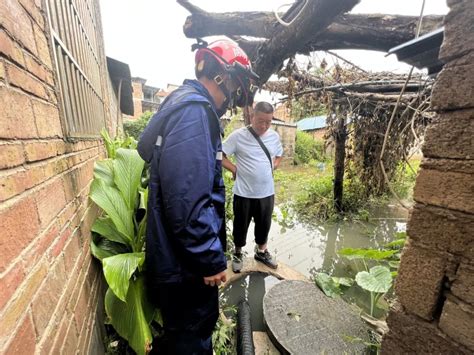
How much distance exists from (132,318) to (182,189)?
951mm

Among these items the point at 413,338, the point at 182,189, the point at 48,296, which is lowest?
the point at 413,338

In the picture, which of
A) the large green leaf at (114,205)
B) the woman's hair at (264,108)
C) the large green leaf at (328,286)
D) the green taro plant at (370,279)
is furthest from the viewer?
the woman's hair at (264,108)

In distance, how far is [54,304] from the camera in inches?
36.6

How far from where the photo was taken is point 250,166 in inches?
123

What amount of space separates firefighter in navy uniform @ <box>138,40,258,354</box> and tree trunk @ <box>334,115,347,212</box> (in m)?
4.44

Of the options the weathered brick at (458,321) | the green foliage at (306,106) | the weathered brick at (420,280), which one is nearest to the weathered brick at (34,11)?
the weathered brick at (420,280)

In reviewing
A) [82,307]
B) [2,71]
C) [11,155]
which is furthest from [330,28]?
[82,307]

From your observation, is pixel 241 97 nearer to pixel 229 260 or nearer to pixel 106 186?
pixel 106 186

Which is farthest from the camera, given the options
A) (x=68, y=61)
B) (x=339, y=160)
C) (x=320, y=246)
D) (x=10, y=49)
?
(x=339, y=160)

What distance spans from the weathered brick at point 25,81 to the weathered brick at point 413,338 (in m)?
1.95

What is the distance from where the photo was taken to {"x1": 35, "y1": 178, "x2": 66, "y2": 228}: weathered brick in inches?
34.9

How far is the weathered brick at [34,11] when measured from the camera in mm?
922

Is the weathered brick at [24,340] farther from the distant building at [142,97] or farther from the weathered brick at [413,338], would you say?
the distant building at [142,97]

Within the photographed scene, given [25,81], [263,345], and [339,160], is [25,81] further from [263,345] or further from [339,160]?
[339,160]
